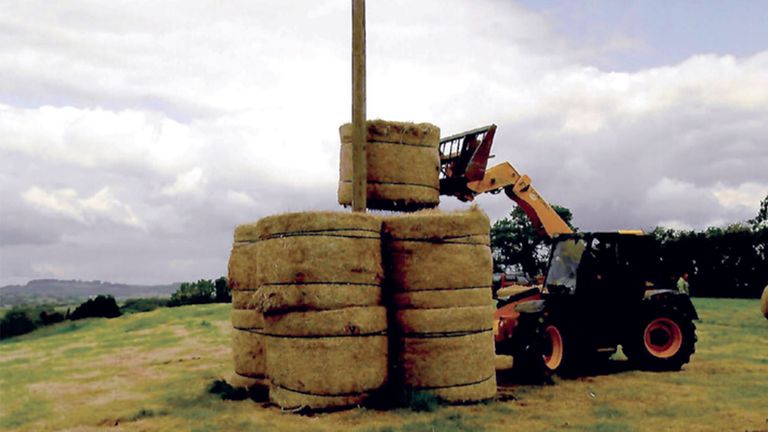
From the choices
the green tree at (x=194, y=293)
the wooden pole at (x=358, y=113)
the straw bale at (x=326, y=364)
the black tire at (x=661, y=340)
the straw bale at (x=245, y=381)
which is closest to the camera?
the straw bale at (x=326, y=364)

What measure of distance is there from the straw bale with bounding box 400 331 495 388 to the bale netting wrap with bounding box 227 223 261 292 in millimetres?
2266

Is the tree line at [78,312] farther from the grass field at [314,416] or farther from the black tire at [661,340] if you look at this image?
the black tire at [661,340]

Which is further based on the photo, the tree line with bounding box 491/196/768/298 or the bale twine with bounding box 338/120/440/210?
the tree line with bounding box 491/196/768/298

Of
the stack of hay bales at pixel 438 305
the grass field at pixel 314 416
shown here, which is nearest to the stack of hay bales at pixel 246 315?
the grass field at pixel 314 416

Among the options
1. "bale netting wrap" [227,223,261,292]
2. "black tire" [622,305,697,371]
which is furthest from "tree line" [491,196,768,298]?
"bale netting wrap" [227,223,261,292]

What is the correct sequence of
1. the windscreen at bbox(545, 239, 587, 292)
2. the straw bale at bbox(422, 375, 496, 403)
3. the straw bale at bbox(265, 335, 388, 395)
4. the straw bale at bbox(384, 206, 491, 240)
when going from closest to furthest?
1. the straw bale at bbox(265, 335, 388, 395)
2. the straw bale at bbox(422, 375, 496, 403)
3. the straw bale at bbox(384, 206, 491, 240)
4. the windscreen at bbox(545, 239, 587, 292)

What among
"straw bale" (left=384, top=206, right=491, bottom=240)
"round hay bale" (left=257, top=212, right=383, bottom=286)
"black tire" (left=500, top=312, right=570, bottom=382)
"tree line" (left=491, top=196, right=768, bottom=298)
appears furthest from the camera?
"tree line" (left=491, top=196, right=768, bottom=298)

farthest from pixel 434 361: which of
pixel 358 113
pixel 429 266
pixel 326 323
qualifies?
pixel 358 113

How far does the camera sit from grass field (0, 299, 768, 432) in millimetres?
7473

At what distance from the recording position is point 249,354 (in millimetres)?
9336

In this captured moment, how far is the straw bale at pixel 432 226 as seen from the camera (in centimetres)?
843

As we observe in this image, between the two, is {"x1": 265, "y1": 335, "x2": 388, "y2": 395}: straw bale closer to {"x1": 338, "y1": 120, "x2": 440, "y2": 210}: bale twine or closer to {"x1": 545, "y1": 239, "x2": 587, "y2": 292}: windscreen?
{"x1": 338, "y1": 120, "x2": 440, "y2": 210}: bale twine

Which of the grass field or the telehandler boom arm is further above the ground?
the telehandler boom arm

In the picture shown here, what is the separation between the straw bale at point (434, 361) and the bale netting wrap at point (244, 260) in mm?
2266
